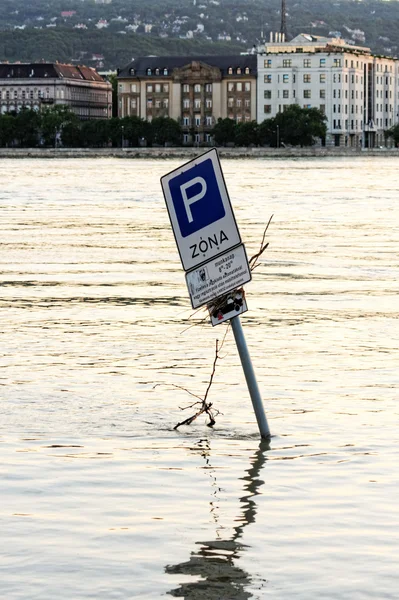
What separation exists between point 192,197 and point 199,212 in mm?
106

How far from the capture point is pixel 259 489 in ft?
29.0

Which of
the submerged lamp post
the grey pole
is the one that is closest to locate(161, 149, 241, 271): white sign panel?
the submerged lamp post

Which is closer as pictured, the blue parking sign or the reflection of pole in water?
the reflection of pole in water

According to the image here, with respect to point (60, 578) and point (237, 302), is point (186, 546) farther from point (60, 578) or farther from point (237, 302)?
point (237, 302)

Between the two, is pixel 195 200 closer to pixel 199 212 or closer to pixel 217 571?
pixel 199 212

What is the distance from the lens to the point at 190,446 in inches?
399

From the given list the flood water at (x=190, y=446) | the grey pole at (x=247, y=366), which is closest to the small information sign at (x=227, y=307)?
the grey pole at (x=247, y=366)

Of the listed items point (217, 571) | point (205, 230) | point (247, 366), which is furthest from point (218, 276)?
point (217, 571)

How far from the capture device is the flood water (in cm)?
716

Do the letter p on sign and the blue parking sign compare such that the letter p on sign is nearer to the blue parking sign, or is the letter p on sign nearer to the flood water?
the blue parking sign

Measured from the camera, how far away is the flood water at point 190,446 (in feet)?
23.5

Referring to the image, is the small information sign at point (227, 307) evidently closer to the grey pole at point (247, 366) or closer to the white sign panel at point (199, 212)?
the grey pole at point (247, 366)

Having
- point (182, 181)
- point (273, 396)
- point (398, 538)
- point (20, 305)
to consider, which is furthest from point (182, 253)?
point (20, 305)

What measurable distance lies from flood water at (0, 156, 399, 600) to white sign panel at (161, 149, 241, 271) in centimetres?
143
